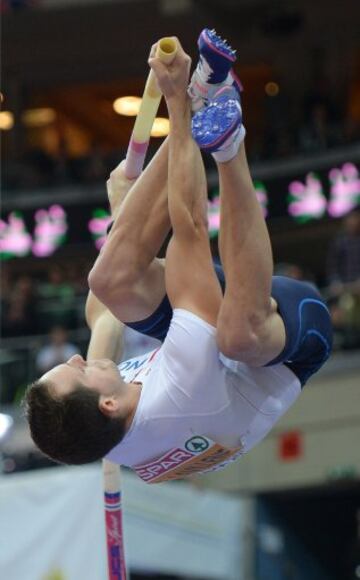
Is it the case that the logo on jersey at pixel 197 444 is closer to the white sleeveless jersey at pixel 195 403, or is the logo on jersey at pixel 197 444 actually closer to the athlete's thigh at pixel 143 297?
the white sleeveless jersey at pixel 195 403

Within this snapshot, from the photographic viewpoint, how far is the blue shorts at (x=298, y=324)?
4320 mm

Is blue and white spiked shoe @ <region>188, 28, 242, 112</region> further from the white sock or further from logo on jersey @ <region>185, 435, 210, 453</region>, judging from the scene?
logo on jersey @ <region>185, 435, 210, 453</region>

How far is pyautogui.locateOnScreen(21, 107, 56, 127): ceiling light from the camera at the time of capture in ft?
73.6

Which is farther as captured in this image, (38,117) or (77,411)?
→ (38,117)

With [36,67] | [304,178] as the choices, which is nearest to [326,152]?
[304,178]

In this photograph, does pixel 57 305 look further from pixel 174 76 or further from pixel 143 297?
pixel 174 76

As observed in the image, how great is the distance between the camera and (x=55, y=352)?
12633 millimetres

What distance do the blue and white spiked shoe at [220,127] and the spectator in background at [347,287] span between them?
7871mm

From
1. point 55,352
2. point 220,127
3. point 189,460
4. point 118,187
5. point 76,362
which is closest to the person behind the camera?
point 220,127

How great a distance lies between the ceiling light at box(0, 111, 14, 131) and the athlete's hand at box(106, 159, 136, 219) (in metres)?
16.9

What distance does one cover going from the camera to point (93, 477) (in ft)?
27.7

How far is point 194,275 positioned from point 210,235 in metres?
7.41

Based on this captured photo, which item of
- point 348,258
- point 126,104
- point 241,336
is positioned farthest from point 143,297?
point 126,104

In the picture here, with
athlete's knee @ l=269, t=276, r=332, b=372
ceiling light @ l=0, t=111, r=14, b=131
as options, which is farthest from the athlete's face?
ceiling light @ l=0, t=111, r=14, b=131
